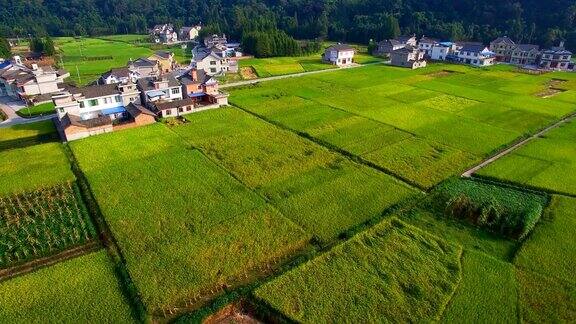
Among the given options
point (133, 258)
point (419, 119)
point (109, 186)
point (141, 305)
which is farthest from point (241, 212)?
point (419, 119)

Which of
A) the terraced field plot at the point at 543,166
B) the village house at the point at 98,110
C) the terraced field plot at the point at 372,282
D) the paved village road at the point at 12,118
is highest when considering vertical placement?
the village house at the point at 98,110

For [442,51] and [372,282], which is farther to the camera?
[442,51]

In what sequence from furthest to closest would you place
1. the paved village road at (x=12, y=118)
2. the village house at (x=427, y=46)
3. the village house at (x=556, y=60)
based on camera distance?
the village house at (x=427, y=46), the village house at (x=556, y=60), the paved village road at (x=12, y=118)

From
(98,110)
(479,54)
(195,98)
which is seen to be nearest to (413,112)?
(195,98)

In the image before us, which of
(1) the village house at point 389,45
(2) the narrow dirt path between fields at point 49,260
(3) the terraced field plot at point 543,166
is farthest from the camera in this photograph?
(1) the village house at point 389,45

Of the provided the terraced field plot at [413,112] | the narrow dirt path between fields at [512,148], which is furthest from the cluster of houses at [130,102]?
the narrow dirt path between fields at [512,148]

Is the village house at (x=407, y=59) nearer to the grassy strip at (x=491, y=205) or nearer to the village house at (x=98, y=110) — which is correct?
the grassy strip at (x=491, y=205)

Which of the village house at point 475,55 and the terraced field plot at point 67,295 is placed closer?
the terraced field plot at point 67,295

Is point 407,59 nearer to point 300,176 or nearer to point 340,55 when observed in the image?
point 340,55
